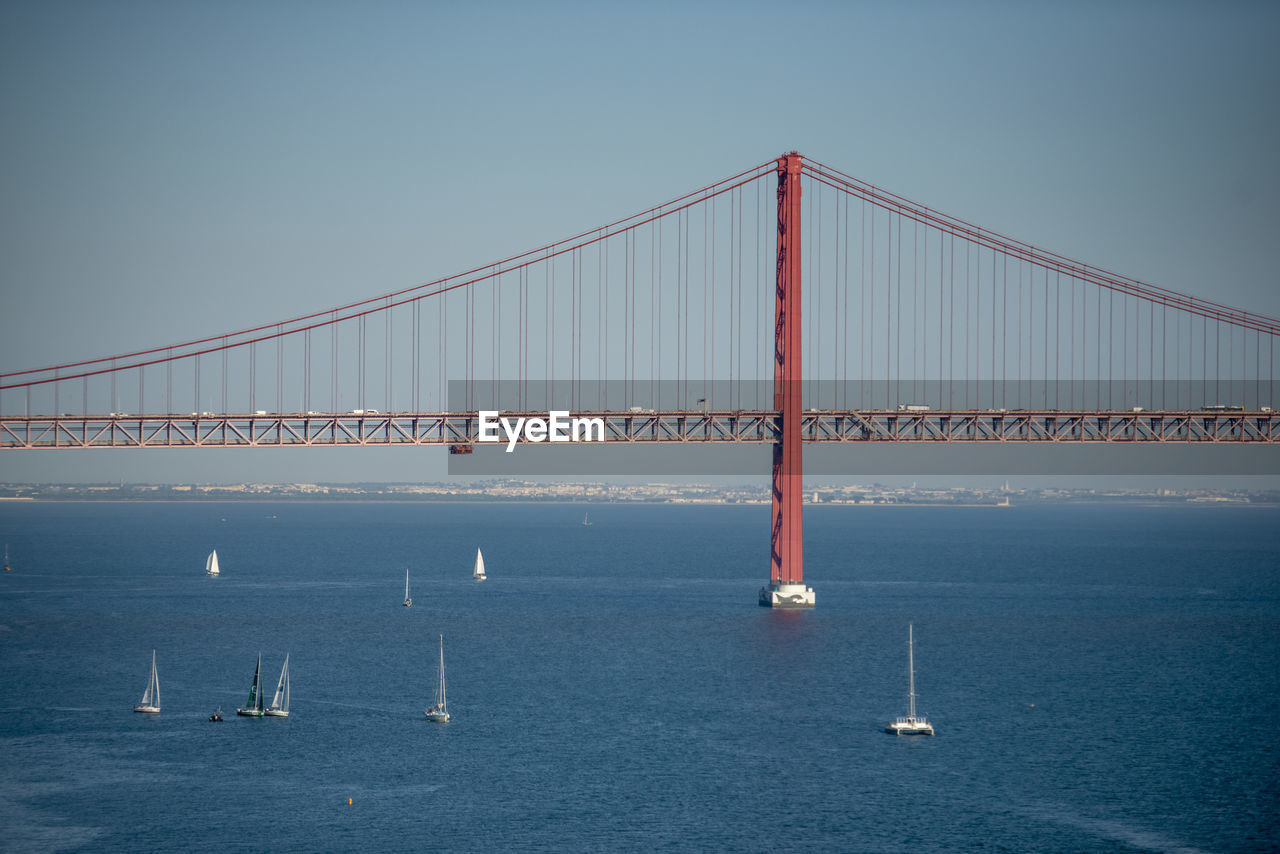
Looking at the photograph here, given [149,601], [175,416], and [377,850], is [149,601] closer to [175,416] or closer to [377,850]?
[175,416]

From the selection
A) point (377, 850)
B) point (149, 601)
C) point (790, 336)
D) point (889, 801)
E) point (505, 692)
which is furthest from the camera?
point (149, 601)

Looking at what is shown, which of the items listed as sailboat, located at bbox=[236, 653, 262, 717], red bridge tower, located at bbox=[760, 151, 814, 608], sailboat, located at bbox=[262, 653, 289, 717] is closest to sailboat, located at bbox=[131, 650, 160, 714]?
sailboat, located at bbox=[236, 653, 262, 717]

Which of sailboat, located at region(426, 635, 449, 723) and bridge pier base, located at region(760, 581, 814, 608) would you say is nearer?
sailboat, located at region(426, 635, 449, 723)

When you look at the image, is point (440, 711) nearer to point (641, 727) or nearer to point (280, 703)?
point (280, 703)

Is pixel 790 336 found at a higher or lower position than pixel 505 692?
higher

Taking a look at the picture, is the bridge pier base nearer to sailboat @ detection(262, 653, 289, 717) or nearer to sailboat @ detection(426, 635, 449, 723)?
sailboat @ detection(426, 635, 449, 723)

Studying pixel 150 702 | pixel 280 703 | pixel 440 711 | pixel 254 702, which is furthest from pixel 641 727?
pixel 150 702

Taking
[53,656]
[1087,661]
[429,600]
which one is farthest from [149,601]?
[1087,661]
